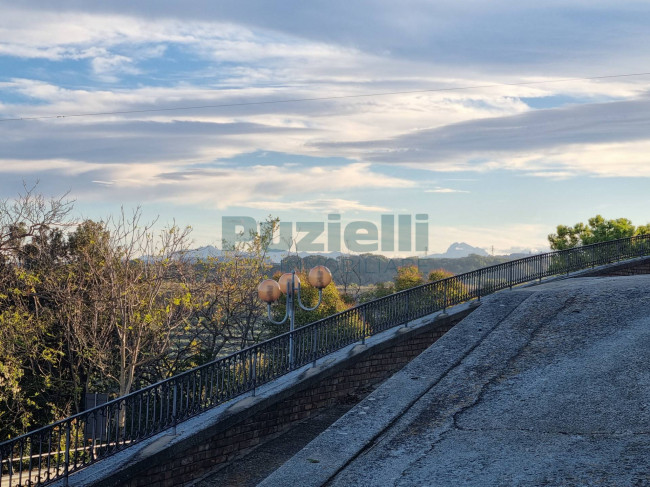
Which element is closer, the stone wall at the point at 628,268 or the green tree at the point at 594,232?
the stone wall at the point at 628,268

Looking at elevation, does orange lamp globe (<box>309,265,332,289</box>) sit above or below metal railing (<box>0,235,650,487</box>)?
above

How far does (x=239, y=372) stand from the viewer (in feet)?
41.0

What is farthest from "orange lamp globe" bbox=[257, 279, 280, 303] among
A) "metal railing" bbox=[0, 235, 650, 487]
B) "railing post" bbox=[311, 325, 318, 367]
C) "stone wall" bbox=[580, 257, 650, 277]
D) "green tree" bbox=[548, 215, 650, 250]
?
"green tree" bbox=[548, 215, 650, 250]

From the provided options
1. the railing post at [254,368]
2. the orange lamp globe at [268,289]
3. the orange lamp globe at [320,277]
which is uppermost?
the orange lamp globe at [320,277]

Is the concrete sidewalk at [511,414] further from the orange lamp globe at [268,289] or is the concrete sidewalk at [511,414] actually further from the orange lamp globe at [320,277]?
the orange lamp globe at [268,289]

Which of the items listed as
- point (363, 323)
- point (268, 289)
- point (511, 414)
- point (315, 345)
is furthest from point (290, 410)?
point (511, 414)

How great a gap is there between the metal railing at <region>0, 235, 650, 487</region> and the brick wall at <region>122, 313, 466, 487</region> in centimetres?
61

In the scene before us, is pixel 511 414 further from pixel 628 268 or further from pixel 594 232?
pixel 594 232

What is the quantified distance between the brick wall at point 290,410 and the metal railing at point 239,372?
613mm

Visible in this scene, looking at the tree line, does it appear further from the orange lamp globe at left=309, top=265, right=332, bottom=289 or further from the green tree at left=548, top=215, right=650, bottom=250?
the green tree at left=548, top=215, right=650, bottom=250

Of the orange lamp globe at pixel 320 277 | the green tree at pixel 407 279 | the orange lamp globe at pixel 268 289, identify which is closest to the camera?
the orange lamp globe at pixel 268 289

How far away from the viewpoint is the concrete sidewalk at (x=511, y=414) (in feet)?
27.2

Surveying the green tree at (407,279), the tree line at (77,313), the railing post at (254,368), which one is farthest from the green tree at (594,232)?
the railing post at (254,368)

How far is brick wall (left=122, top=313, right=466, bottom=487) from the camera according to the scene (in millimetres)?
10188
